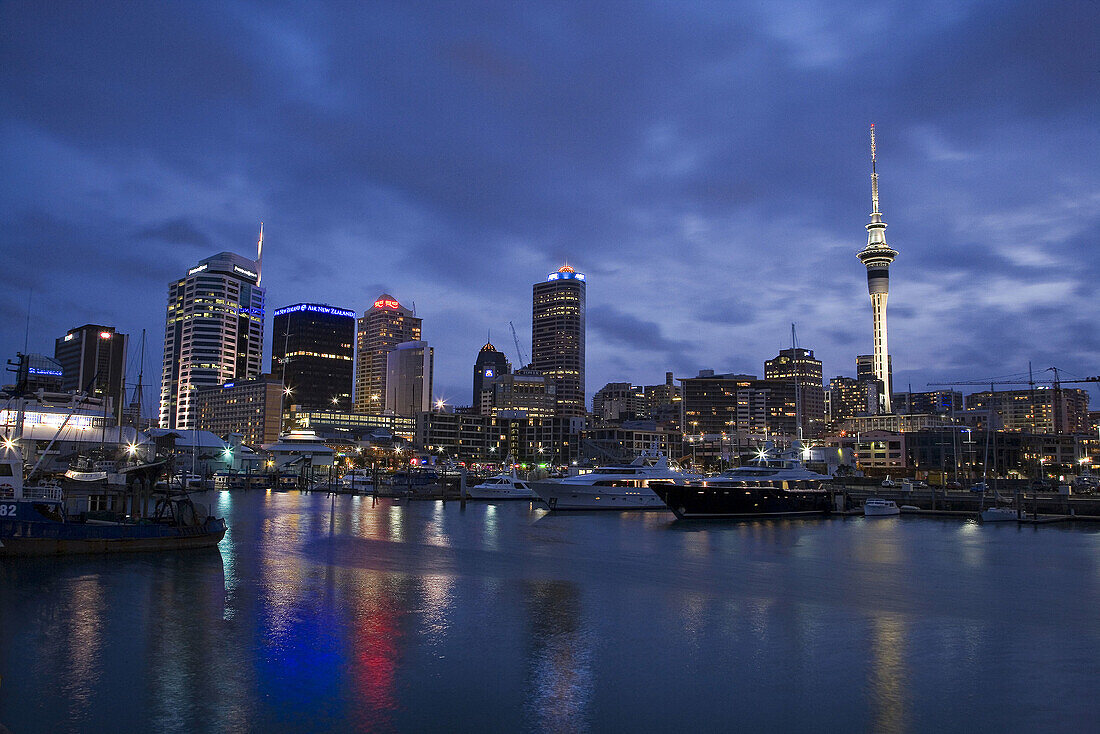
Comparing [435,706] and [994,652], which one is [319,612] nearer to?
[435,706]

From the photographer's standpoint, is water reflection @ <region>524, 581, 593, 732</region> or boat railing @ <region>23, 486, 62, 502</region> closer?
water reflection @ <region>524, 581, 593, 732</region>

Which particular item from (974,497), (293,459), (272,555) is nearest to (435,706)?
(272,555)

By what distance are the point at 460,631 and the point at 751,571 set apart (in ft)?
72.7

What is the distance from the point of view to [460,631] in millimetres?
28484

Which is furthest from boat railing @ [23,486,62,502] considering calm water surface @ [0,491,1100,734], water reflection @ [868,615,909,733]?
water reflection @ [868,615,909,733]

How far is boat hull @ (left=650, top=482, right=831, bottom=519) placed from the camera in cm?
8269

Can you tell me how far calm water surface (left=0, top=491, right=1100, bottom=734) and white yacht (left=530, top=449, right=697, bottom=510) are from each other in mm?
44392

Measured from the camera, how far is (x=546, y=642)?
88.9 feet

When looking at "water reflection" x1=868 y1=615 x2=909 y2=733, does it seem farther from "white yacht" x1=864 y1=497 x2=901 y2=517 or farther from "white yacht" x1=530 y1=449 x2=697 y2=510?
"white yacht" x1=530 y1=449 x2=697 y2=510

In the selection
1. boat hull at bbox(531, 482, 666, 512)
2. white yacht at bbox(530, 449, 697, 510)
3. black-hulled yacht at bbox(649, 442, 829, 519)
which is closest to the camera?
black-hulled yacht at bbox(649, 442, 829, 519)

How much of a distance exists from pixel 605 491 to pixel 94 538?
62.9 metres

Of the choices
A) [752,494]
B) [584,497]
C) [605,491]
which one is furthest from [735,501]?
[584,497]

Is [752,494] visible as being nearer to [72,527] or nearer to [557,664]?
[72,527]

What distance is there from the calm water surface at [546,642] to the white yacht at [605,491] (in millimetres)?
44392
